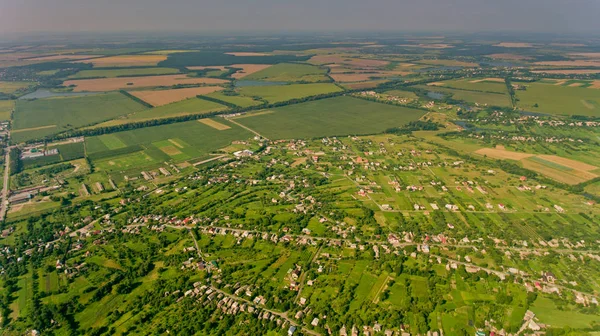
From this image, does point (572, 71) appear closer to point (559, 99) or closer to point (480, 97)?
point (559, 99)

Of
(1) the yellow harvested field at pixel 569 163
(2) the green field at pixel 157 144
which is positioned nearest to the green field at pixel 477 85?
(1) the yellow harvested field at pixel 569 163

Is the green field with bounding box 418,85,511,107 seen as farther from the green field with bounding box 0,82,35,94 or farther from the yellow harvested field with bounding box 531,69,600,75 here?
the green field with bounding box 0,82,35,94

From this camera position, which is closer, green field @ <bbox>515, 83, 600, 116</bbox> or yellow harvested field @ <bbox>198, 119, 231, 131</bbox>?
yellow harvested field @ <bbox>198, 119, 231, 131</bbox>

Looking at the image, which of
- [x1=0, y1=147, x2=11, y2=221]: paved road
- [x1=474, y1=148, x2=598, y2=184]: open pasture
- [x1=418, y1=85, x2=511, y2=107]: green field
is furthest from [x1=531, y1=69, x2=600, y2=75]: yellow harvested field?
[x1=0, y1=147, x2=11, y2=221]: paved road

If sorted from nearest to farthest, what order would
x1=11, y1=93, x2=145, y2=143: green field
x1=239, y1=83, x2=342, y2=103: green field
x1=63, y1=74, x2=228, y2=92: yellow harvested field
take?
x1=11, y1=93, x2=145, y2=143: green field, x1=239, y1=83, x2=342, y2=103: green field, x1=63, y1=74, x2=228, y2=92: yellow harvested field

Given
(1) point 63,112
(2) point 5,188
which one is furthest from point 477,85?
(2) point 5,188
